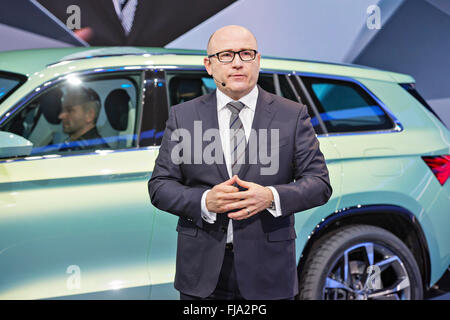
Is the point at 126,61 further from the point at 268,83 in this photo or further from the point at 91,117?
the point at 268,83

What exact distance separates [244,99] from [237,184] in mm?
292

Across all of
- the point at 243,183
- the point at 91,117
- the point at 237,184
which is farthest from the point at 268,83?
the point at 243,183

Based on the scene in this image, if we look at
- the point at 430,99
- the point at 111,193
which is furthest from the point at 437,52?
the point at 111,193

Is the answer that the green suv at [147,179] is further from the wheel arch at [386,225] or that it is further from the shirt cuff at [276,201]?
the shirt cuff at [276,201]

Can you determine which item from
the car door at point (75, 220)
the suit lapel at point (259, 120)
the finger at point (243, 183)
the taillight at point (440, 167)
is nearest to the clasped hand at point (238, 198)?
the finger at point (243, 183)

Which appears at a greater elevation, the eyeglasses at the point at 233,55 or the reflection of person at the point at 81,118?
the reflection of person at the point at 81,118

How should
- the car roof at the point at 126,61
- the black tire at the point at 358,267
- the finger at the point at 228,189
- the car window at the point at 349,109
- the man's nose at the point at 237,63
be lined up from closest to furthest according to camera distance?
the finger at the point at 228,189 < the man's nose at the point at 237,63 < the car roof at the point at 126,61 < the black tire at the point at 358,267 < the car window at the point at 349,109

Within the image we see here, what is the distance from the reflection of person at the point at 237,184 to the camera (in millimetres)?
1479

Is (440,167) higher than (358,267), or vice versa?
(440,167)

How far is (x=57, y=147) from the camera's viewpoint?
2281mm

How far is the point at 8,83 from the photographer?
2211 mm

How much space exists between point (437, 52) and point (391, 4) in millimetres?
558

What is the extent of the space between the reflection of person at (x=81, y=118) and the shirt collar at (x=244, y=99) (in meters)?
0.94

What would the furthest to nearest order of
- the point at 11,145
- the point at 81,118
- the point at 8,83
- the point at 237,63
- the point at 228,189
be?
the point at 81,118, the point at 8,83, the point at 11,145, the point at 237,63, the point at 228,189
